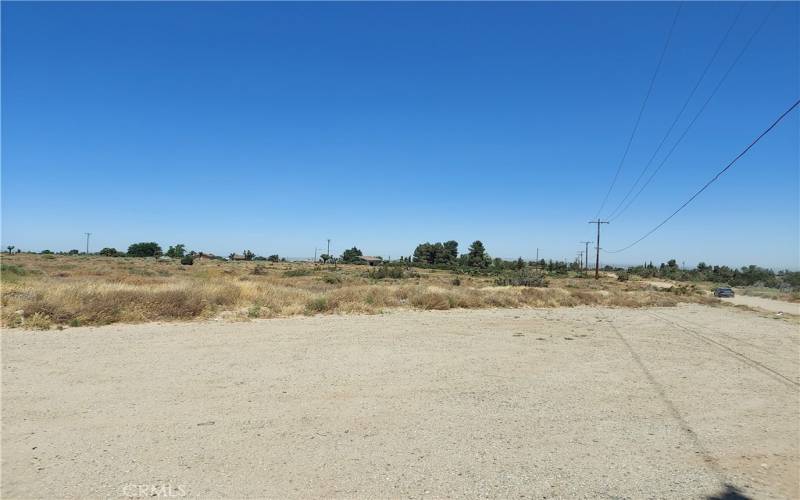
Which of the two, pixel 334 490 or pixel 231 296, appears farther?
pixel 231 296

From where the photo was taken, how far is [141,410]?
20.5 ft

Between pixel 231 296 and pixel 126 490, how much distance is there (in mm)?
15090

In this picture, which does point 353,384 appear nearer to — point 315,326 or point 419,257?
point 315,326

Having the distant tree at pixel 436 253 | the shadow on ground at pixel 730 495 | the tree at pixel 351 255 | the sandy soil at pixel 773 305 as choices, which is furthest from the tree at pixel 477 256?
the shadow on ground at pixel 730 495

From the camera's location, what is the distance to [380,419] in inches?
248

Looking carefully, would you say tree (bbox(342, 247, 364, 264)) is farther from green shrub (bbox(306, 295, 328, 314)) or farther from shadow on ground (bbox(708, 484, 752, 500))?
shadow on ground (bbox(708, 484, 752, 500))

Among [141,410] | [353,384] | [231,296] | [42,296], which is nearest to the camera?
[141,410]

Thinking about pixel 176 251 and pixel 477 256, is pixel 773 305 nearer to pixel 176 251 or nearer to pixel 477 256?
pixel 477 256

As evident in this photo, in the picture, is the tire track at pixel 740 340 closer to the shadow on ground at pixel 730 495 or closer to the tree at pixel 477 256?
the shadow on ground at pixel 730 495

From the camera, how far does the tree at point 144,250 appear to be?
117m

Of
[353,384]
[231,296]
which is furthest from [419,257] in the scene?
[353,384]

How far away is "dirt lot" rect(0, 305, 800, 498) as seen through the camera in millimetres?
4516

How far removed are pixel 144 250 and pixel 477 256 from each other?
8524 cm

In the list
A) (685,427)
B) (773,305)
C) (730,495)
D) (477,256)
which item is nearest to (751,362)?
(685,427)
